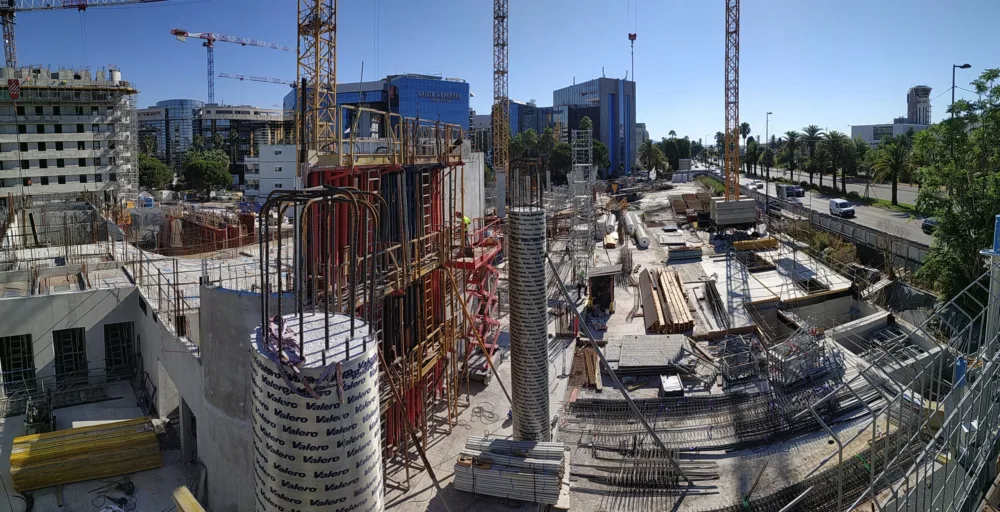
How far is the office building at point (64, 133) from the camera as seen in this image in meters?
53.4

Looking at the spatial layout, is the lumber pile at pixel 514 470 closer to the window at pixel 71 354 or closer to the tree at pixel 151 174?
the window at pixel 71 354

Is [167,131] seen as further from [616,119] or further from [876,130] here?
[876,130]

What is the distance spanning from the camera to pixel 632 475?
12.3m

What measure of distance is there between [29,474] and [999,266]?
16.8 metres

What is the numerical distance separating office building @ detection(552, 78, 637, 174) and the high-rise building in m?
84.7

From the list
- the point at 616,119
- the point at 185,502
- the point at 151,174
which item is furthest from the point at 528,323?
the point at 616,119

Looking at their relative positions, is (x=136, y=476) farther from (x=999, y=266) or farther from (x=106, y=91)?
(x=106, y=91)

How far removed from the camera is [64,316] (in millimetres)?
17000

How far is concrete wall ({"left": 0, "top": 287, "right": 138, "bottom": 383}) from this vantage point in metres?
16.5

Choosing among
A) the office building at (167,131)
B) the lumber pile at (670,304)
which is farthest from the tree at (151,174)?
the lumber pile at (670,304)

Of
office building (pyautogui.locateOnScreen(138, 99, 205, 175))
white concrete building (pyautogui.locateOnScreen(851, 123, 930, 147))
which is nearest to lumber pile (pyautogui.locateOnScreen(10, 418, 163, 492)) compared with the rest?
office building (pyautogui.locateOnScreen(138, 99, 205, 175))

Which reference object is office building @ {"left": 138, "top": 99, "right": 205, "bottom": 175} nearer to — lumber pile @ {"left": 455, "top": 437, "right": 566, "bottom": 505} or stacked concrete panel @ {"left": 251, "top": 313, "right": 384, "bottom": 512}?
lumber pile @ {"left": 455, "top": 437, "right": 566, "bottom": 505}

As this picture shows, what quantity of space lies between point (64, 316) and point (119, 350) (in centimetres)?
181

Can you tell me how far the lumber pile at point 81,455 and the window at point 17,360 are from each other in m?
4.50
